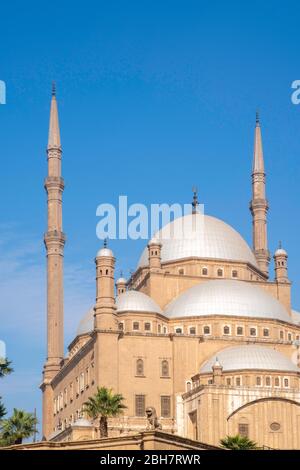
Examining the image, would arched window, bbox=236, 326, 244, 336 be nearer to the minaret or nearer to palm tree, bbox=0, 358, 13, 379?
the minaret

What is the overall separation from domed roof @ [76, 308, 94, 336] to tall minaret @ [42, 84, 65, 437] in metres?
1.65

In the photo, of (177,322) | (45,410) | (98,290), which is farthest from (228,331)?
(45,410)

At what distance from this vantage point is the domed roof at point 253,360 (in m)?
67.6

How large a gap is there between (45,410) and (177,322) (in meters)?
13.1

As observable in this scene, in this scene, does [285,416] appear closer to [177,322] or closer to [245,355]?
[245,355]

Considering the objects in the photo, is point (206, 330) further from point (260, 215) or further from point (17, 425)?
point (17, 425)

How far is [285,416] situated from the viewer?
65812mm

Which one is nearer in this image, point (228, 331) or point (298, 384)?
point (298, 384)

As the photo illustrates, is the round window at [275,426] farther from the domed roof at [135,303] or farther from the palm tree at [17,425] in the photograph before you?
the palm tree at [17,425]

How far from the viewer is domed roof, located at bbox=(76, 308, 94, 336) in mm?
78688

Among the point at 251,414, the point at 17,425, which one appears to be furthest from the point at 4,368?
the point at 251,414

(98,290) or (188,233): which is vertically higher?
(188,233)

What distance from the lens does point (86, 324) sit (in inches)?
3127

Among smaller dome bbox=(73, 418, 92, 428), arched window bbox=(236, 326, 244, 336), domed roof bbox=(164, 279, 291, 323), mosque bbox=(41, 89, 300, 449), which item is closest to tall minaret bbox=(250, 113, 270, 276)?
mosque bbox=(41, 89, 300, 449)
